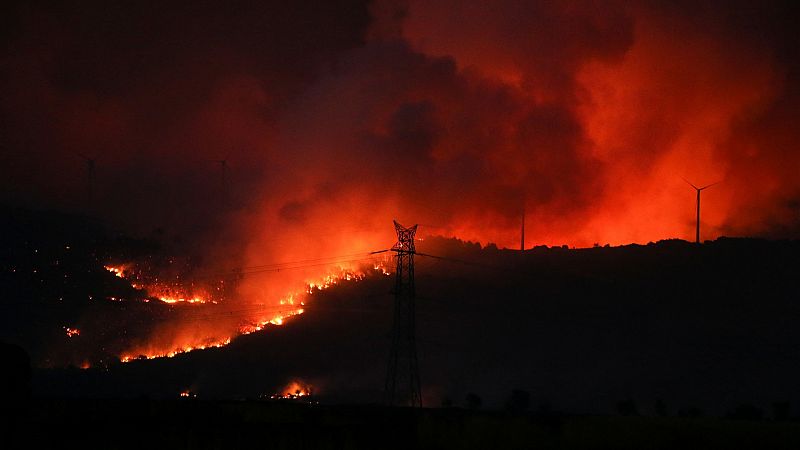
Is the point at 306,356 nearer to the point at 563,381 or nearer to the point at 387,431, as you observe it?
the point at 563,381

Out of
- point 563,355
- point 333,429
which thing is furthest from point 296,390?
point 333,429

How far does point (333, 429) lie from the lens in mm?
36625

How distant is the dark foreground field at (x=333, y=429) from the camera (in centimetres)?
3506

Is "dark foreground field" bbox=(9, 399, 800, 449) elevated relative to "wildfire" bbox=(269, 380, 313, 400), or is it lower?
elevated

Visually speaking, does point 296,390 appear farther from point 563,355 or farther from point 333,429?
point 333,429

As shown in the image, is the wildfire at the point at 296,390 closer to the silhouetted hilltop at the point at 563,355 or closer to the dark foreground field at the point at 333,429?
the silhouetted hilltop at the point at 563,355

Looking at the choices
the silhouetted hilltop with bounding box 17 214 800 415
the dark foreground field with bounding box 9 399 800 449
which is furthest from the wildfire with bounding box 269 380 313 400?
the dark foreground field with bounding box 9 399 800 449

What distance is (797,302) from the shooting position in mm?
181250

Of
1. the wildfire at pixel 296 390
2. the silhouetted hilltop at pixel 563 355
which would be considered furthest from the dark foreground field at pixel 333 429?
the wildfire at pixel 296 390

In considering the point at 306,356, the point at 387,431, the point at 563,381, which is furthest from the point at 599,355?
the point at 387,431

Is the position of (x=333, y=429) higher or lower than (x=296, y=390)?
higher

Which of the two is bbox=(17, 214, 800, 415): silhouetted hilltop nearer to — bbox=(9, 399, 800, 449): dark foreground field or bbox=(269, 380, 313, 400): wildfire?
bbox=(269, 380, 313, 400): wildfire

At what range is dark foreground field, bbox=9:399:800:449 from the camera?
35062 mm

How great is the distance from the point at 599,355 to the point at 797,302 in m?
49.0
